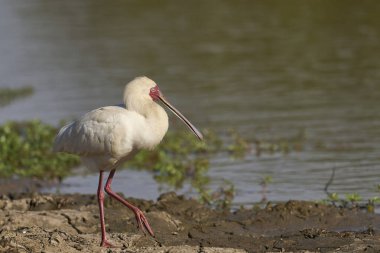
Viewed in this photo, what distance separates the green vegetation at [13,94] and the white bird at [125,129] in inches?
358

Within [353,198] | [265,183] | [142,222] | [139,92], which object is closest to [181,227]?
[142,222]

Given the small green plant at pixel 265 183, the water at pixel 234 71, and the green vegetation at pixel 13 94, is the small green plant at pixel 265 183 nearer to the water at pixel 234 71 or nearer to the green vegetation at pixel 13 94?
the water at pixel 234 71

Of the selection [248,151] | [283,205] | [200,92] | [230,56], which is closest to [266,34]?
[230,56]

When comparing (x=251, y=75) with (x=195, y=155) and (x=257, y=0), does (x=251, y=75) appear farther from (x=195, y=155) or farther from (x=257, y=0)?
(x=257, y=0)

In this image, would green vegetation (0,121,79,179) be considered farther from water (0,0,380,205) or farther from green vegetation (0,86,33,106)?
green vegetation (0,86,33,106)

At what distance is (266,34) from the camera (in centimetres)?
2148

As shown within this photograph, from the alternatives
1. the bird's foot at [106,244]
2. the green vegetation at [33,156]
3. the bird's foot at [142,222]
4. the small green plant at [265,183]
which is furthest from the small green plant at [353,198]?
the green vegetation at [33,156]

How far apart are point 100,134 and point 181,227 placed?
4.05 ft

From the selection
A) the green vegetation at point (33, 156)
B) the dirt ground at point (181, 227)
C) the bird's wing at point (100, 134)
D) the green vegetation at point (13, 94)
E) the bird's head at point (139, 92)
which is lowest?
the dirt ground at point (181, 227)

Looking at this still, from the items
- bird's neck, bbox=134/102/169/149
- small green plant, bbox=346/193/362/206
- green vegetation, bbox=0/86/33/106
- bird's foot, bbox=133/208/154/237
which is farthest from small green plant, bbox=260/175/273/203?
green vegetation, bbox=0/86/33/106

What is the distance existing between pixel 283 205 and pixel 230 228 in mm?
759

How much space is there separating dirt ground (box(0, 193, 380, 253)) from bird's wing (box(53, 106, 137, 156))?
29.7 inches

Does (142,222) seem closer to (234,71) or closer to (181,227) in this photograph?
(181,227)

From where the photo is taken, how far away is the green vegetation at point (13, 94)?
1777cm
